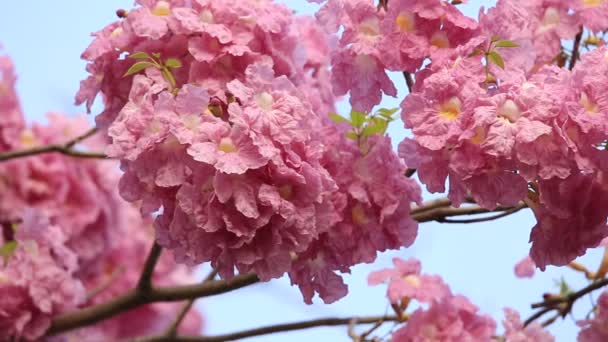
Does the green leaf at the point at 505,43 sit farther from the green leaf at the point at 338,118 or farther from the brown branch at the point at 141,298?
the brown branch at the point at 141,298

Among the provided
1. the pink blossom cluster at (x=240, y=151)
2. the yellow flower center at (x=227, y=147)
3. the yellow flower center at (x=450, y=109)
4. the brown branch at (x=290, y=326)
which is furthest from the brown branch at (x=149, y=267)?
the yellow flower center at (x=450, y=109)

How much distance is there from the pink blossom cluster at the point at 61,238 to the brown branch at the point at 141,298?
0.11 ft

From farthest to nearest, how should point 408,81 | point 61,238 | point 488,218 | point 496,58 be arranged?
point 61,238, point 488,218, point 408,81, point 496,58

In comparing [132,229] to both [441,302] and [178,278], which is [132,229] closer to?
[178,278]

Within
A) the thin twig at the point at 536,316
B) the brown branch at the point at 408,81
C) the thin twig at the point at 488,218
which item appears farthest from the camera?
the thin twig at the point at 536,316

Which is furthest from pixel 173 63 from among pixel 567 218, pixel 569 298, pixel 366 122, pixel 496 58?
pixel 569 298

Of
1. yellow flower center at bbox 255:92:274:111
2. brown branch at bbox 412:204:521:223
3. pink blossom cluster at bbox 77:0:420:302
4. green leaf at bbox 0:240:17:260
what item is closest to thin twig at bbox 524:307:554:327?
brown branch at bbox 412:204:521:223

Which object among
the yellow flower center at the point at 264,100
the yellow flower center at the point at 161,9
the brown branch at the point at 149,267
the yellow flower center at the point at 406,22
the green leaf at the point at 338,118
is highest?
the yellow flower center at the point at 406,22

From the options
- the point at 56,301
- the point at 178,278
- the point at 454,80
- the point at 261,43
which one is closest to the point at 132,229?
the point at 178,278

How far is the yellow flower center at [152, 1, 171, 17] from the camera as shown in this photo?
4.04 ft

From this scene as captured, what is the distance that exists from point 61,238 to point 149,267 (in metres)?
0.30

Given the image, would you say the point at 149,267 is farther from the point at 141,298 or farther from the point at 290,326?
the point at 290,326

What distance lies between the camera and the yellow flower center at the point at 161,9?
1.23 metres

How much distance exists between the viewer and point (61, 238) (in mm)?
1725
